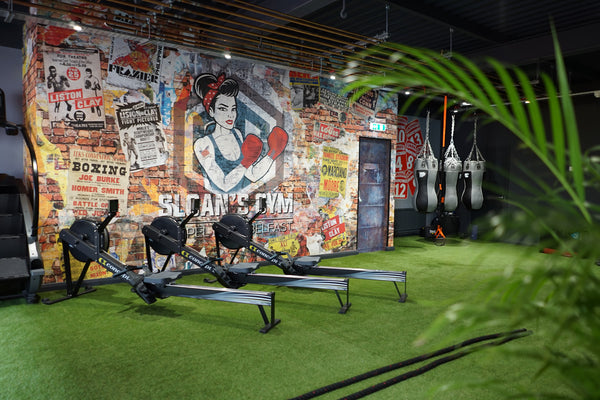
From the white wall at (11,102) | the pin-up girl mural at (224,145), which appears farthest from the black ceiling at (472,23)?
the pin-up girl mural at (224,145)

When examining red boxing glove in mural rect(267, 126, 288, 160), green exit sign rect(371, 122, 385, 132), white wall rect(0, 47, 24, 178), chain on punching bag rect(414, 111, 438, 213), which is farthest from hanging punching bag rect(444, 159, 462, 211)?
white wall rect(0, 47, 24, 178)

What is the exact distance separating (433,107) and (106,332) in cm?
899

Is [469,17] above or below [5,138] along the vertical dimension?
above

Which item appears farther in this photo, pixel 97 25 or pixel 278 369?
pixel 97 25

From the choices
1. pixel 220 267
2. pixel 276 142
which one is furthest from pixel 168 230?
pixel 276 142

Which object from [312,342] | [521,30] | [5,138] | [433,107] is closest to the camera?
[312,342]

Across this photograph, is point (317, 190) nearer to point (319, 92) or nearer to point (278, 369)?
point (319, 92)

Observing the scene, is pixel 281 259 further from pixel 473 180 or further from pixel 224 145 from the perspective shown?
pixel 473 180

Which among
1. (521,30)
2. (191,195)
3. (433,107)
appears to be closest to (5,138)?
(191,195)

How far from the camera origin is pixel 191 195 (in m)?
5.93

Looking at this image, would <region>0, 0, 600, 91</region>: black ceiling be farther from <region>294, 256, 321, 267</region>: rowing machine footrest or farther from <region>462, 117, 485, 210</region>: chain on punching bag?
<region>294, 256, 321, 267</region>: rowing machine footrest

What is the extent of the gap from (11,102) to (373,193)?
6129 mm

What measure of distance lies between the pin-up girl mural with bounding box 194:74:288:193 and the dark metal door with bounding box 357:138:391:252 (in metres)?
2.30

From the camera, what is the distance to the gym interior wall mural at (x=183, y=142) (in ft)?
16.4
